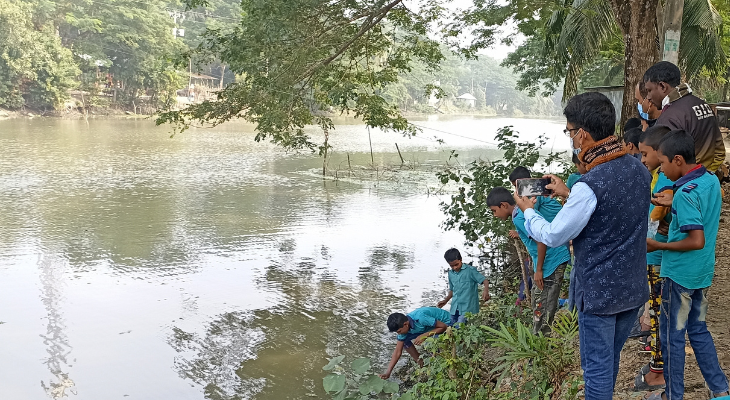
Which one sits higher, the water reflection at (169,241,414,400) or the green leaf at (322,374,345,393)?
the green leaf at (322,374,345,393)

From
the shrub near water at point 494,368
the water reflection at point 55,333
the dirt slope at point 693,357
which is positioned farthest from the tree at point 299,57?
the dirt slope at point 693,357

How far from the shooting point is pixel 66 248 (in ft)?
38.9

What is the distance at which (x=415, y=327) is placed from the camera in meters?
6.29

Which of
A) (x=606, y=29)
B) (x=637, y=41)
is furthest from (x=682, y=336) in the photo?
(x=606, y=29)

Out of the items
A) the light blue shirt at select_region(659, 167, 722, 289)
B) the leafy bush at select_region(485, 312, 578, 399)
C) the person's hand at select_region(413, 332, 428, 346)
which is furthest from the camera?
the person's hand at select_region(413, 332, 428, 346)

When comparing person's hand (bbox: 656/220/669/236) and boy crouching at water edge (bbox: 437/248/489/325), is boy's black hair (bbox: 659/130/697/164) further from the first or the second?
boy crouching at water edge (bbox: 437/248/489/325)

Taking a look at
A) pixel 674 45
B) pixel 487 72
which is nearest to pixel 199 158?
pixel 674 45

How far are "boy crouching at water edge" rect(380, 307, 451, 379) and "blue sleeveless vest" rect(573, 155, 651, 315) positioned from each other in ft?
10.8

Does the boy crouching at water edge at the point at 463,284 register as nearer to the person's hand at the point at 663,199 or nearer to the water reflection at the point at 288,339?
the water reflection at the point at 288,339

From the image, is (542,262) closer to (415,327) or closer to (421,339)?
(421,339)

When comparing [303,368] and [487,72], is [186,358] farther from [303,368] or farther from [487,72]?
[487,72]

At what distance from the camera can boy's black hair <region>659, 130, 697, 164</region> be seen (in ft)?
10.8

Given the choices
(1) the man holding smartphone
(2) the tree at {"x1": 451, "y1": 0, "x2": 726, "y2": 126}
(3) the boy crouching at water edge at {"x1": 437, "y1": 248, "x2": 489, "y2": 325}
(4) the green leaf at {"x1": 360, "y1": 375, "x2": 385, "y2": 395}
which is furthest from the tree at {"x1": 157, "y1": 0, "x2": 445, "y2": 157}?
(1) the man holding smartphone

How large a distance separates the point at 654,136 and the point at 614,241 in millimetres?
981
